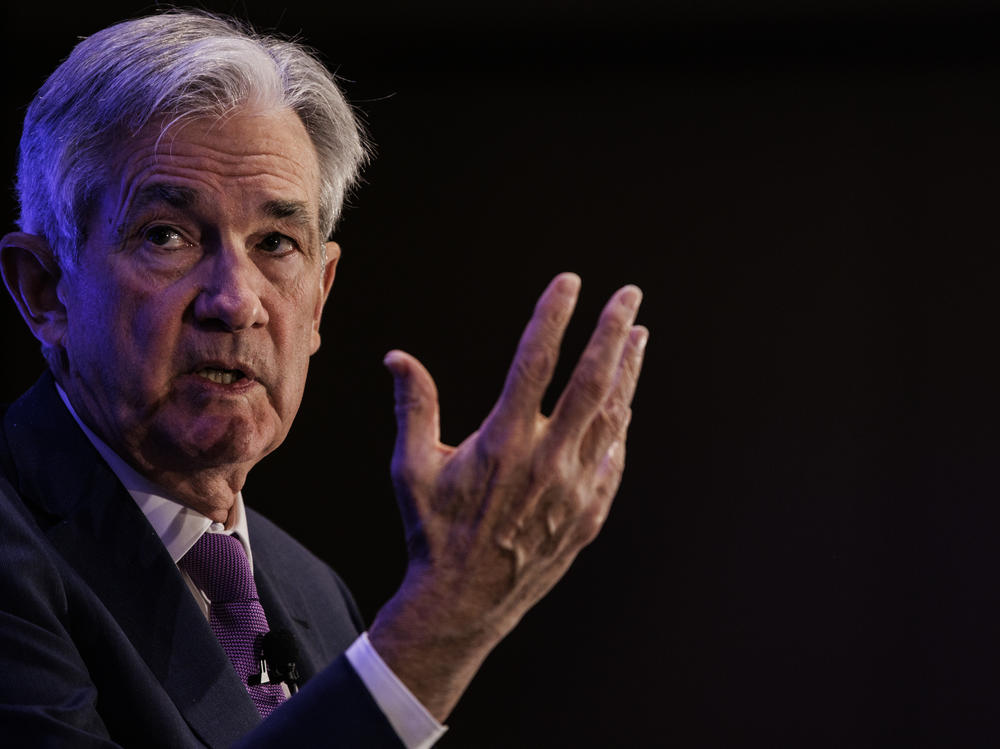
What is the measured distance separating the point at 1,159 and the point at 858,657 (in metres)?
2.80

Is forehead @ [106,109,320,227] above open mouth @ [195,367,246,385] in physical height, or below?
above

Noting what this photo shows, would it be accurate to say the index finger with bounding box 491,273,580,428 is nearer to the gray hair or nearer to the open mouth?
the open mouth

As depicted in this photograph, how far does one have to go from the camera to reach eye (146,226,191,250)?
5.04ft

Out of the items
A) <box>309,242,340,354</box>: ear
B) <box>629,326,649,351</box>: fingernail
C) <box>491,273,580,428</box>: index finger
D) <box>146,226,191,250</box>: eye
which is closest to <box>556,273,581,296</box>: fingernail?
<box>491,273,580,428</box>: index finger

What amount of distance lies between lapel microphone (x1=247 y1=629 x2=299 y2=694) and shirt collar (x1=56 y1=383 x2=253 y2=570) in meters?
0.19

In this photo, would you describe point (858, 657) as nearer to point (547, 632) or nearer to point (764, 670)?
point (764, 670)

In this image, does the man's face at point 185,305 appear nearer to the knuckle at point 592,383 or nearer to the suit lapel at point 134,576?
the suit lapel at point 134,576

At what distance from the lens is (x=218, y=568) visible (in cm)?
160

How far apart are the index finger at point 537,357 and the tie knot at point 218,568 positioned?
2.23ft

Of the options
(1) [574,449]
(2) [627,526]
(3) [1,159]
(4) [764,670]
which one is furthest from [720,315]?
(3) [1,159]

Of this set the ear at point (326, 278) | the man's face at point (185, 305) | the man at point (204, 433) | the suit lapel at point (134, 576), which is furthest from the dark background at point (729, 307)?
the suit lapel at point (134, 576)

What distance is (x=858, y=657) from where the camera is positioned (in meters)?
2.86

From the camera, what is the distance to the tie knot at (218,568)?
159 centimetres

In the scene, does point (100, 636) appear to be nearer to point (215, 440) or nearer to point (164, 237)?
point (215, 440)
